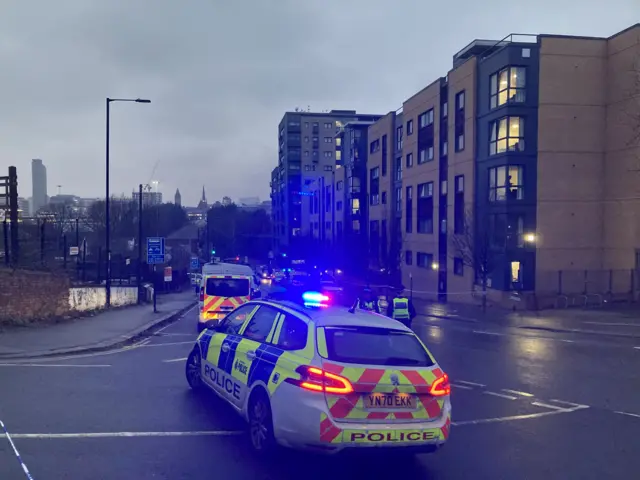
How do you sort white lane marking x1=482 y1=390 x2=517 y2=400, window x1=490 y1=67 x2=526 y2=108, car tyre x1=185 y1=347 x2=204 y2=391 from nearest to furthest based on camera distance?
car tyre x1=185 y1=347 x2=204 y2=391 < white lane marking x1=482 y1=390 x2=517 y2=400 < window x1=490 y1=67 x2=526 y2=108

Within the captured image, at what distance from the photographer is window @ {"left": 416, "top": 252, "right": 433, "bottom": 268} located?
46.1 meters

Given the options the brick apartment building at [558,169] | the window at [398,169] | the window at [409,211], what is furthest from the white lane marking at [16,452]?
the window at [398,169]

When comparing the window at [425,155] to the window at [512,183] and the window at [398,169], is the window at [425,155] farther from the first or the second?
the window at [512,183]

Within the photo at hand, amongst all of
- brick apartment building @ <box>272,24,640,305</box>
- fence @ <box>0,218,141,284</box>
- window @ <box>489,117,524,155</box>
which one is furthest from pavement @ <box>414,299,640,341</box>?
fence @ <box>0,218,141,284</box>

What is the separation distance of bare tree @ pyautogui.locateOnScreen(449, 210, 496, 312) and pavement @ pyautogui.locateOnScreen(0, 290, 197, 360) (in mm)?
20150

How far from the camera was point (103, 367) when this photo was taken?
1141 centimetres

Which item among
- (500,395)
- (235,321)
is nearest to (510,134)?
(500,395)

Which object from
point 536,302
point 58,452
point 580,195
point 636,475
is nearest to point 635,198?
point 580,195

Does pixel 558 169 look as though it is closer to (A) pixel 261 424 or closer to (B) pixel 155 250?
(B) pixel 155 250

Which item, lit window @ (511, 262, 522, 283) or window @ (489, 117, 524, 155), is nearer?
window @ (489, 117, 524, 155)

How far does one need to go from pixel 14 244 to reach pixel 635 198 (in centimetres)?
3130

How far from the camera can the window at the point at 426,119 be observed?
4645 cm

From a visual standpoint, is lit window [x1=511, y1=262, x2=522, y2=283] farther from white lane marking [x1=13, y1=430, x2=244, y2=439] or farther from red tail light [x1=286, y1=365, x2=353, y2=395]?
red tail light [x1=286, y1=365, x2=353, y2=395]

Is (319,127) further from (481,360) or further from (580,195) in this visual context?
(481,360)
